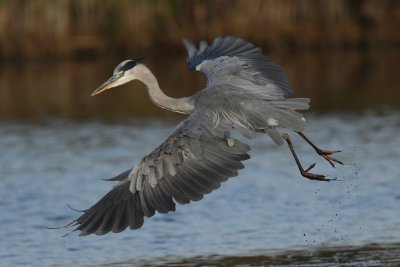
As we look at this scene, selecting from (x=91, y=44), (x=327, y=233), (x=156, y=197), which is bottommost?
(x=91, y=44)

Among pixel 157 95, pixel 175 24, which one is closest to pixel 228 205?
pixel 157 95

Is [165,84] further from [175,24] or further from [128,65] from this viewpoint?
[128,65]

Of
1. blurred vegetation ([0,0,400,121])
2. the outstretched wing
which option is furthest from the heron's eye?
blurred vegetation ([0,0,400,121])

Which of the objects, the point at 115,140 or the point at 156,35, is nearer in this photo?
the point at 115,140

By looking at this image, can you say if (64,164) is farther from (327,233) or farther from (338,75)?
(338,75)

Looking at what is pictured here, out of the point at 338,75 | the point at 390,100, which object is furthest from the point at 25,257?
the point at 338,75

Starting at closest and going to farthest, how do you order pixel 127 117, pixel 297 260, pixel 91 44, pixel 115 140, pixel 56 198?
pixel 297 260 < pixel 56 198 < pixel 115 140 < pixel 127 117 < pixel 91 44

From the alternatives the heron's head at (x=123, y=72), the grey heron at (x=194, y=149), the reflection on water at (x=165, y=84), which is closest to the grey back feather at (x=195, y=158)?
the grey heron at (x=194, y=149)

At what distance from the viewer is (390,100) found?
16500 millimetres

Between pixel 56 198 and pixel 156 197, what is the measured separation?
4154 mm

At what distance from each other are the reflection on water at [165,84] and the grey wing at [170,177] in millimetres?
9089

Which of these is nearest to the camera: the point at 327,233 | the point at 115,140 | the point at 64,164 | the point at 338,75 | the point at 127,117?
the point at 327,233

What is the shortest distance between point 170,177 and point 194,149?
0.86 ft

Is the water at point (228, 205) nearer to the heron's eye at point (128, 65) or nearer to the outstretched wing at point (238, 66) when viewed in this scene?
the outstretched wing at point (238, 66)
